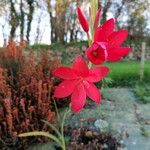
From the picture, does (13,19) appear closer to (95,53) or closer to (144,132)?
(144,132)

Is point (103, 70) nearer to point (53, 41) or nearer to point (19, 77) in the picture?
point (19, 77)

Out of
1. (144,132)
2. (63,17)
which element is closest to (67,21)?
(63,17)

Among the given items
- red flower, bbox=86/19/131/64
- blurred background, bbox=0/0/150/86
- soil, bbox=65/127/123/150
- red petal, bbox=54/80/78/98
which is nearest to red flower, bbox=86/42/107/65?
Result: red flower, bbox=86/19/131/64

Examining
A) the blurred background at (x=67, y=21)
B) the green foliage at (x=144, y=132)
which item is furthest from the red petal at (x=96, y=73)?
the blurred background at (x=67, y=21)

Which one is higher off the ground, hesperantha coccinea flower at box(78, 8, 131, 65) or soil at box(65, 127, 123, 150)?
hesperantha coccinea flower at box(78, 8, 131, 65)

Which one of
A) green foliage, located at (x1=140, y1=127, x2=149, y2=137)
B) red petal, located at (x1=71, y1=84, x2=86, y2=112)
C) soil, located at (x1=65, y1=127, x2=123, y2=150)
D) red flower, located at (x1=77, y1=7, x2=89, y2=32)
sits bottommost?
green foliage, located at (x1=140, y1=127, x2=149, y2=137)

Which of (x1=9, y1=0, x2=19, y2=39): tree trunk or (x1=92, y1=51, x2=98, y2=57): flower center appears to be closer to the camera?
(x1=92, y1=51, x2=98, y2=57): flower center

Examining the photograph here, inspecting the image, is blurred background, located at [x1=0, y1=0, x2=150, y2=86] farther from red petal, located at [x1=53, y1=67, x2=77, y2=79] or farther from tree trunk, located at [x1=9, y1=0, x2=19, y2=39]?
red petal, located at [x1=53, y1=67, x2=77, y2=79]

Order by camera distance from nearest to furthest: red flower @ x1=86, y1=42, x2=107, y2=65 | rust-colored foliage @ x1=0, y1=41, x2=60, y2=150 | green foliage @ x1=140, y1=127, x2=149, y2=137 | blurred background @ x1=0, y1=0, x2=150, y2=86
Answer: red flower @ x1=86, y1=42, x2=107, y2=65 < rust-colored foliage @ x1=0, y1=41, x2=60, y2=150 < green foliage @ x1=140, y1=127, x2=149, y2=137 < blurred background @ x1=0, y1=0, x2=150, y2=86

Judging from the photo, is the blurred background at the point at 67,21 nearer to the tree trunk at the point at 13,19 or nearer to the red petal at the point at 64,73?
the tree trunk at the point at 13,19
